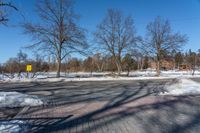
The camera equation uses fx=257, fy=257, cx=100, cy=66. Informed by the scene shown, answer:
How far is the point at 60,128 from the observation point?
6324 mm

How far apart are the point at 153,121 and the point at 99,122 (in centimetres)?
146

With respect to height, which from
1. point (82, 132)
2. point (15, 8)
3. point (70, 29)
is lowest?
point (82, 132)

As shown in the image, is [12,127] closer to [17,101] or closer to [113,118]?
[113,118]

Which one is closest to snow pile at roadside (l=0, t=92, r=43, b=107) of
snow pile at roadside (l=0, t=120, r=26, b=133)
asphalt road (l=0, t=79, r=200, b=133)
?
asphalt road (l=0, t=79, r=200, b=133)

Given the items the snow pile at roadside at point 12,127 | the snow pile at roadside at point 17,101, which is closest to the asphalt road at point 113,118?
the snow pile at roadside at point 12,127

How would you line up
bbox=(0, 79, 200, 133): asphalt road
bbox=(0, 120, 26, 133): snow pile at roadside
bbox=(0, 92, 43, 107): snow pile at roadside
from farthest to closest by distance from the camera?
1. bbox=(0, 92, 43, 107): snow pile at roadside
2. bbox=(0, 79, 200, 133): asphalt road
3. bbox=(0, 120, 26, 133): snow pile at roadside

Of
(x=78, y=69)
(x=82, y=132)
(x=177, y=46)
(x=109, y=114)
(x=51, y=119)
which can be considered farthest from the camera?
(x=78, y=69)

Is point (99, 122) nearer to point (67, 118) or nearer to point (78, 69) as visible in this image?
point (67, 118)

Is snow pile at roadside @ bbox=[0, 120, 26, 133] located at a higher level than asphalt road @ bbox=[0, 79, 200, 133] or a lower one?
higher

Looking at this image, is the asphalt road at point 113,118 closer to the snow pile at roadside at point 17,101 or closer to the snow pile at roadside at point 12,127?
the snow pile at roadside at point 12,127

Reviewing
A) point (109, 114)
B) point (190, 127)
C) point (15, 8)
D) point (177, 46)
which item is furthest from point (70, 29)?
point (190, 127)

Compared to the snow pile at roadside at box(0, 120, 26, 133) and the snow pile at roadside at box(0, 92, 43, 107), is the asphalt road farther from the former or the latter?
the snow pile at roadside at box(0, 92, 43, 107)

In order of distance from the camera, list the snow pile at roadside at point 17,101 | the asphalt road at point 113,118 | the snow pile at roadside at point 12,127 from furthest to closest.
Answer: the snow pile at roadside at point 17,101 → the asphalt road at point 113,118 → the snow pile at roadside at point 12,127

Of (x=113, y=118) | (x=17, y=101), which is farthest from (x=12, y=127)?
(x=17, y=101)
